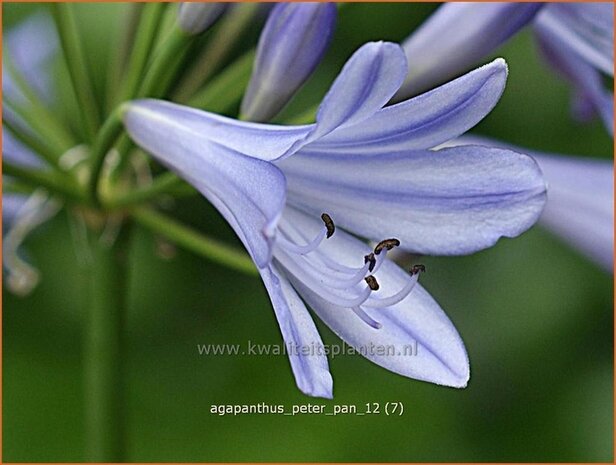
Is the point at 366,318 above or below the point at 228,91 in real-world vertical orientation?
below

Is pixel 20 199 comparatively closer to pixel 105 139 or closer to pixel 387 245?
pixel 105 139

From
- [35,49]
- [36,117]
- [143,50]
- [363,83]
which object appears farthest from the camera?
[35,49]

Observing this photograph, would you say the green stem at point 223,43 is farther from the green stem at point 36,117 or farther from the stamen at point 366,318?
the stamen at point 366,318

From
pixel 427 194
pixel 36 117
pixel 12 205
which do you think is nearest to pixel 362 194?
pixel 427 194

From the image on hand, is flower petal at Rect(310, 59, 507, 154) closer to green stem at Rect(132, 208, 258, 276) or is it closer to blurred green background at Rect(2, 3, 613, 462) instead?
green stem at Rect(132, 208, 258, 276)

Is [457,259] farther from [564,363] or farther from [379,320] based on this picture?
[379,320]

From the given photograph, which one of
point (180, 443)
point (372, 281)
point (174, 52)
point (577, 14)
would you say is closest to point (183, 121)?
point (174, 52)

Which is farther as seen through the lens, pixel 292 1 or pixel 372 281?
pixel 292 1

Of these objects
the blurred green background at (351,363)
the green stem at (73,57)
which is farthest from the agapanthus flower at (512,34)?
the blurred green background at (351,363)
